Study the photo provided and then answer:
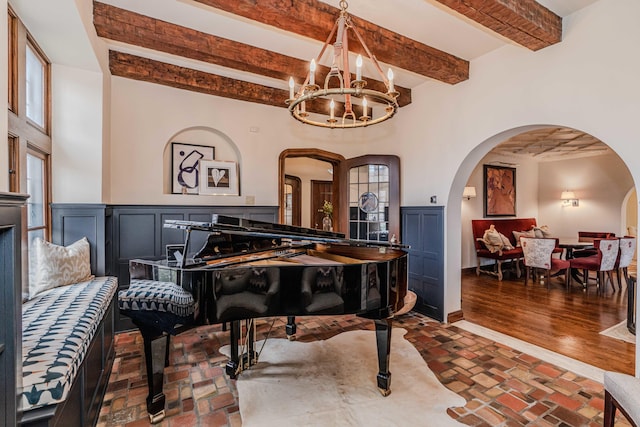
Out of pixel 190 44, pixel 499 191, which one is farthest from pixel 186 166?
pixel 499 191

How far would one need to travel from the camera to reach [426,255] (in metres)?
4.11

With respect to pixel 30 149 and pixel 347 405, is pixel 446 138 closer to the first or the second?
pixel 347 405

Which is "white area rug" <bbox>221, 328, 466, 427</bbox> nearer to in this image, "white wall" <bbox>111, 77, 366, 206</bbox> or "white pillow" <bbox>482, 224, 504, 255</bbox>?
"white wall" <bbox>111, 77, 366, 206</bbox>

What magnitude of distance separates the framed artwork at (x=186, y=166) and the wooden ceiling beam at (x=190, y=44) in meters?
1.28

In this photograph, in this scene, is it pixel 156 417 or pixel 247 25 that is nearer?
pixel 156 417

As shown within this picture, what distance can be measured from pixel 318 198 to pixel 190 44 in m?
6.41

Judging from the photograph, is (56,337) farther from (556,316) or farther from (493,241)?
(493,241)

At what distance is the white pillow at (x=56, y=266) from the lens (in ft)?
7.93

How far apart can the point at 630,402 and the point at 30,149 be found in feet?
14.4

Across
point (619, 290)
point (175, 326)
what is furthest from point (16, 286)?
point (619, 290)

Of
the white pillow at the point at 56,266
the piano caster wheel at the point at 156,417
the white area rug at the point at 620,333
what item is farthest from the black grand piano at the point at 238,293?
the white area rug at the point at 620,333

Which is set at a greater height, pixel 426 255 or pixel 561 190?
pixel 561 190

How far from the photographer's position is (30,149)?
8.46 ft

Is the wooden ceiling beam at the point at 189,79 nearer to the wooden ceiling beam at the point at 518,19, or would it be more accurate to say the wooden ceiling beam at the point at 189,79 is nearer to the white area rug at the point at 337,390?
the wooden ceiling beam at the point at 518,19
